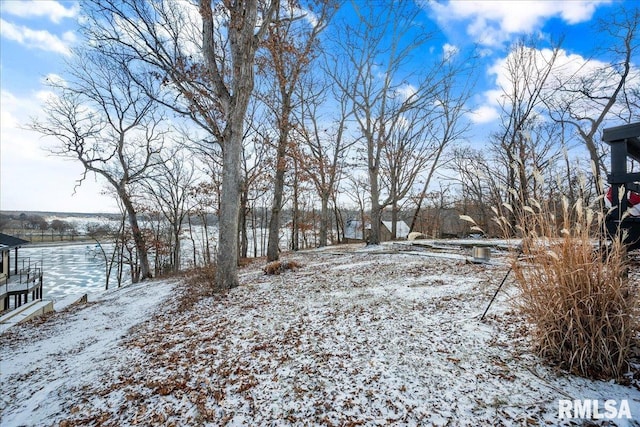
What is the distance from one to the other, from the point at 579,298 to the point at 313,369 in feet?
6.75

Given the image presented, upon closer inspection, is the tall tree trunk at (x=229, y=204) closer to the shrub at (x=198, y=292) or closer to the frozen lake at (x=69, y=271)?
the shrub at (x=198, y=292)

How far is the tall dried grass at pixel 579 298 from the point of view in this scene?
1801mm

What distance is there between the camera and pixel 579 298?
1852mm

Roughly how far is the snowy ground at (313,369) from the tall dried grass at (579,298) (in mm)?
160

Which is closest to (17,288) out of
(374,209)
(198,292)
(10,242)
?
(10,242)

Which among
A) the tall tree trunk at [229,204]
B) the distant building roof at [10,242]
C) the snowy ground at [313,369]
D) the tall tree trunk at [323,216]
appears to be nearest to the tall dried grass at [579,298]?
the snowy ground at [313,369]

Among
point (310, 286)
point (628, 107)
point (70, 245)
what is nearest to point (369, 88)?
point (310, 286)

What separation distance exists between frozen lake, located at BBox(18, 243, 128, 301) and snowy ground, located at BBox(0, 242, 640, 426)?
15821 mm

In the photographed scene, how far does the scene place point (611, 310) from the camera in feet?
5.99

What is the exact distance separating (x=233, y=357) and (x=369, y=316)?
5.22 ft

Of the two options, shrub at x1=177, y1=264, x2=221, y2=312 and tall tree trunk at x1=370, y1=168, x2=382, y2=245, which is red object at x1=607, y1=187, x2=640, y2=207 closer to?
shrub at x1=177, y1=264, x2=221, y2=312

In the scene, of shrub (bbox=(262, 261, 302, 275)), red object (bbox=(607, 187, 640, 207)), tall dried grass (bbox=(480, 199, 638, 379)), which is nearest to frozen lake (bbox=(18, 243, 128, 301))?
shrub (bbox=(262, 261, 302, 275))

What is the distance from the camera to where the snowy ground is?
1758 mm

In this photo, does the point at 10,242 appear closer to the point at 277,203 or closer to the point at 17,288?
the point at 17,288
